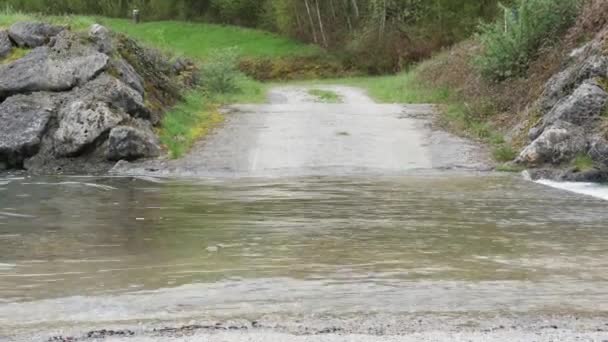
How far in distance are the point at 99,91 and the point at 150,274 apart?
10.5 metres

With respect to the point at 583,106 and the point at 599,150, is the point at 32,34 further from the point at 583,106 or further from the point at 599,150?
the point at 599,150

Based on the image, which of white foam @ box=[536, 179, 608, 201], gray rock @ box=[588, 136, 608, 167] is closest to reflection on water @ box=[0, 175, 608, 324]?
white foam @ box=[536, 179, 608, 201]

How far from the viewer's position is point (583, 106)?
15.8 metres

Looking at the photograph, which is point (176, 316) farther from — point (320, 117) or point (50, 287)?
point (320, 117)

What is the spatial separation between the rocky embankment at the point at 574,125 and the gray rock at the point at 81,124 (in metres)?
7.64

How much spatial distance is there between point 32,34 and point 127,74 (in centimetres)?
242

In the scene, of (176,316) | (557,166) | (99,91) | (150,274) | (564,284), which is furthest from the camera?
(99,91)

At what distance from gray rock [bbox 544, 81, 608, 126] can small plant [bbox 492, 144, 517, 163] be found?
83 centimetres

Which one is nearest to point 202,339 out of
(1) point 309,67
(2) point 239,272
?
(2) point 239,272

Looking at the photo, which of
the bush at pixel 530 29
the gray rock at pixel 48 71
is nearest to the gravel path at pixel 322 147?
the bush at pixel 530 29

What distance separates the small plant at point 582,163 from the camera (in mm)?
14289

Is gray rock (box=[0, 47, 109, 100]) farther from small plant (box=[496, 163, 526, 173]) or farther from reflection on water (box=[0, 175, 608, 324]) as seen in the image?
small plant (box=[496, 163, 526, 173])

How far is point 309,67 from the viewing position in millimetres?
44094

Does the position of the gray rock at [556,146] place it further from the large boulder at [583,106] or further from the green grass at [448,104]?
the green grass at [448,104]
